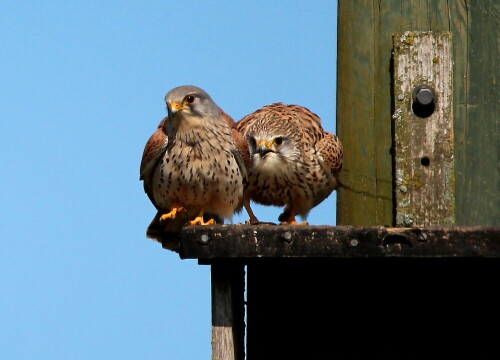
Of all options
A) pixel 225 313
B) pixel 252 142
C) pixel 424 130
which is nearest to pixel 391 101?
pixel 424 130

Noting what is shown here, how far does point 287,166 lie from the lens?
675cm

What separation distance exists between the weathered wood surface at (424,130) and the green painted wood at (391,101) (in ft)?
0.55

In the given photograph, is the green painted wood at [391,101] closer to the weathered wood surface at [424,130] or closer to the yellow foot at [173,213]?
the weathered wood surface at [424,130]

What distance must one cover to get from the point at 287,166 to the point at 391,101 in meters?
0.89

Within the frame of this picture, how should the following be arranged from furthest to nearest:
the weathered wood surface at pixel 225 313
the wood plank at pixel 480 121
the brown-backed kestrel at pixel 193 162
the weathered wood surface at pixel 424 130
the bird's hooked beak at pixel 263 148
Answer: the bird's hooked beak at pixel 263 148
the brown-backed kestrel at pixel 193 162
the wood plank at pixel 480 121
the weathered wood surface at pixel 424 130
the weathered wood surface at pixel 225 313

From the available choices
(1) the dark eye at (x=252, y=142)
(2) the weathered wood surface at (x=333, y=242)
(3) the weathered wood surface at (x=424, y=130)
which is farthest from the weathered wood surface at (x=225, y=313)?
(1) the dark eye at (x=252, y=142)

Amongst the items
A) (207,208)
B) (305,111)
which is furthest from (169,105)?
(305,111)

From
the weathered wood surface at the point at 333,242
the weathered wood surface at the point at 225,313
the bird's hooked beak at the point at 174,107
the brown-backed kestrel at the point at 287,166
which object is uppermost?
the bird's hooked beak at the point at 174,107

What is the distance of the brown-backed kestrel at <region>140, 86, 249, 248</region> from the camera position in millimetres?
6188

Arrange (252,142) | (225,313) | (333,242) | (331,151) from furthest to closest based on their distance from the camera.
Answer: (252,142), (331,151), (225,313), (333,242)

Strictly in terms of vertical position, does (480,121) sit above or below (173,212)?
above

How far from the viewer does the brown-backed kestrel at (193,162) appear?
→ 20.3ft

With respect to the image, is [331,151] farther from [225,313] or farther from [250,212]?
[225,313]

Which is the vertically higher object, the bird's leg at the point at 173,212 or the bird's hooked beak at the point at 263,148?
the bird's hooked beak at the point at 263,148
